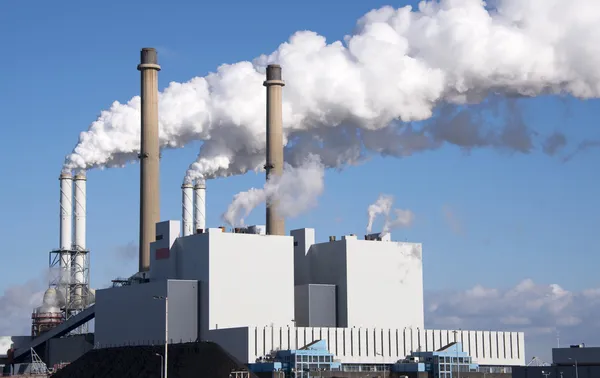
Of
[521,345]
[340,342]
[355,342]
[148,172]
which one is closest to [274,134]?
[148,172]

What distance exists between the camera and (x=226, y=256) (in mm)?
119375

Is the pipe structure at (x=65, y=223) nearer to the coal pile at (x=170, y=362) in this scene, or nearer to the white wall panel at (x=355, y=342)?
the coal pile at (x=170, y=362)

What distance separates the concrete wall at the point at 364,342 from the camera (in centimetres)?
11394

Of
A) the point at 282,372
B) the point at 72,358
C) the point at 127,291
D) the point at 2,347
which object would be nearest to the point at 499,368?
the point at 282,372

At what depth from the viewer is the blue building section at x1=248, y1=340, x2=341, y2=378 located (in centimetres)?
11100

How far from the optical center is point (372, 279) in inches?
5002

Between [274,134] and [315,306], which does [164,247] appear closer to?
[315,306]

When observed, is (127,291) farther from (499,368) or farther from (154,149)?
(499,368)

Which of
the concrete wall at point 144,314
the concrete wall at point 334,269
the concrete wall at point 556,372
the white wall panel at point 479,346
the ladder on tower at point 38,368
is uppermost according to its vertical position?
the concrete wall at point 334,269

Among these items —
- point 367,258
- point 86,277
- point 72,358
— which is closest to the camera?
point 367,258

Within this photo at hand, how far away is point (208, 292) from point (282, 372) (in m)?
11.9

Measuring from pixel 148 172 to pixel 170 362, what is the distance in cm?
2392

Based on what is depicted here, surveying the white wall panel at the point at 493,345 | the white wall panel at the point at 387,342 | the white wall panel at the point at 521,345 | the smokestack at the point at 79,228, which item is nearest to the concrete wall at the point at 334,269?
the white wall panel at the point at 387,342

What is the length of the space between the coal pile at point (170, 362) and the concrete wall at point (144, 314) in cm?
178
